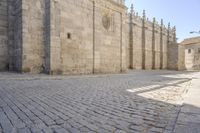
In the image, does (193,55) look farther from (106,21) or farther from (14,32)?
(14,32)

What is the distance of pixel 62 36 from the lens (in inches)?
470

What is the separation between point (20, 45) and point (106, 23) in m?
7.62

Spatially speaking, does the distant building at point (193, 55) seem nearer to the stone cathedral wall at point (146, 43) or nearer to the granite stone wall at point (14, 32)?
the stone cathedral wall at point (146, 43)

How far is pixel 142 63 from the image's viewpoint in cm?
2562

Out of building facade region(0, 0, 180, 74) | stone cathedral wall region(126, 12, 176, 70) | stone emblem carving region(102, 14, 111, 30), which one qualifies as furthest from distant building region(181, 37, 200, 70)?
stone emblem carving region(102, 14, 111, 30)

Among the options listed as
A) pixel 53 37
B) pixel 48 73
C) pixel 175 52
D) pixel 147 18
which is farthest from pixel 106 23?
pixel 175 52

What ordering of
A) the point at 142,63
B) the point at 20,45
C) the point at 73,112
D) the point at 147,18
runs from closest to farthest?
the point at 73,112
the point at 20,45
the point at 142,63
the point at 147,18

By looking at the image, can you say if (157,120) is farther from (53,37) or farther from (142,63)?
(142,63)

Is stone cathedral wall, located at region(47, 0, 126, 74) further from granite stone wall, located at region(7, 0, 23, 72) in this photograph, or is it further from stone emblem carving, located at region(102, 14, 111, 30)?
granite stone wall, located at region(7, 0, 23, 72)

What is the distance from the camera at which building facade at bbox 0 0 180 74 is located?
10789mm

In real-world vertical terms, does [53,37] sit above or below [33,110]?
above

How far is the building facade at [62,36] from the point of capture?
10.8 meters

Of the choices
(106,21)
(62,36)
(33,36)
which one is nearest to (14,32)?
(33,36)

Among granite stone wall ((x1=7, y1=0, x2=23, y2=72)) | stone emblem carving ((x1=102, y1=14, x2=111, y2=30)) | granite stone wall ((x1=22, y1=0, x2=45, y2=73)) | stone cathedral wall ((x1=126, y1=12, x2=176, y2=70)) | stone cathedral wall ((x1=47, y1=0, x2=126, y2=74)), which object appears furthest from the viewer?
stone cathedral wall ((x1=126, y1=12, x2=176, y2=70))
